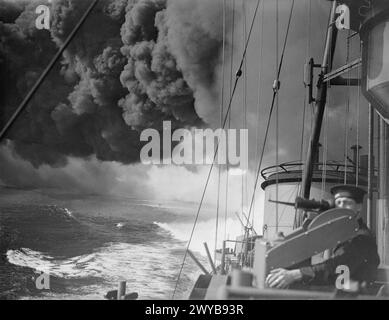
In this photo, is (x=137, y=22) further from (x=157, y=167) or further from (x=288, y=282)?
(x=288, y=282)

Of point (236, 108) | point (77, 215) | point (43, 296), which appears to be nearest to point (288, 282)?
point (236, 108)

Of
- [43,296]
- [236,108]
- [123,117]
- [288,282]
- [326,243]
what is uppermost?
[123,117]

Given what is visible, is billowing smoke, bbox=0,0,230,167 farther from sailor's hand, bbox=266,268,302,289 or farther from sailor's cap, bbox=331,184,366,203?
sailor's hand, bbox=266,268,302,289

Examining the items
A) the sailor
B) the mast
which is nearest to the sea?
the mast

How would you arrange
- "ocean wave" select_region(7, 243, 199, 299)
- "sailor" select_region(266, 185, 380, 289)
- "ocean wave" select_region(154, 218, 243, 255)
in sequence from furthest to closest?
1. "ocean wave" select_region(7, 243, 199, 299)
2. "ocean wave" select_region(154, 218, 243, 255)
3. "sailor" select_region(266, 185, 380, 289)

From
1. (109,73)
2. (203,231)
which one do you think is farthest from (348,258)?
(109,73)
